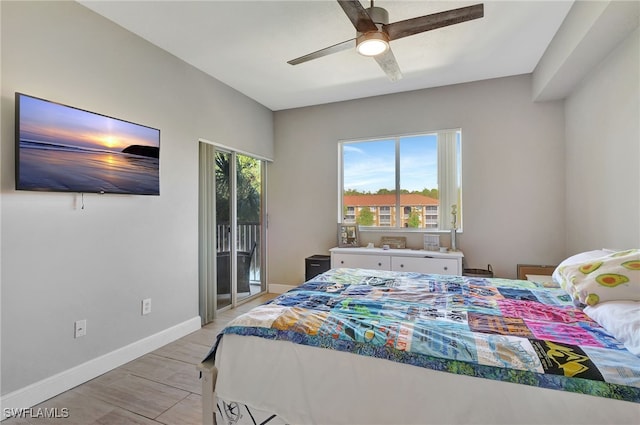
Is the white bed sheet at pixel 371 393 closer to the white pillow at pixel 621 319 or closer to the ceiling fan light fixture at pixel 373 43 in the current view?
the white pillow at pixel 621 319

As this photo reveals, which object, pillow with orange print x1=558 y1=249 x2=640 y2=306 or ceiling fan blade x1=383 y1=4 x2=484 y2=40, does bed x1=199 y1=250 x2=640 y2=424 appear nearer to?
pillow with orange print x1=558 y1=249 x2=640 y2=306

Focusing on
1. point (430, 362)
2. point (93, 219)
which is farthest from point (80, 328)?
point (430, 362)

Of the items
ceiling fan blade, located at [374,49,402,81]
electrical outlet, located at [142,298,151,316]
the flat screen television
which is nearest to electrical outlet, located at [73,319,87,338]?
electrical outlet, located at [142,298,151,316]

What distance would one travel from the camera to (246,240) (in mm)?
4297

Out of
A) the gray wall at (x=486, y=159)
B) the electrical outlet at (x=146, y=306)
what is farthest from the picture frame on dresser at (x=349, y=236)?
the electrical outlet at (x=146, y=306)

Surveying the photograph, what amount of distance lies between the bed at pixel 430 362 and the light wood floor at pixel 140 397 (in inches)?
23.1

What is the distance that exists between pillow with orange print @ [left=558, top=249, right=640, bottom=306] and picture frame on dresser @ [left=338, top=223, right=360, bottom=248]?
2613 mm

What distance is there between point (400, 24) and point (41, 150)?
2.39 meters

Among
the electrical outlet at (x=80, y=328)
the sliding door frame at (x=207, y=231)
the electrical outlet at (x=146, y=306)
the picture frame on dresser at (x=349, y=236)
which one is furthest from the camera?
the picture frame on dresser at (x=349, y=236)

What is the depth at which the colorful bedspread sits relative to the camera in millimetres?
1058

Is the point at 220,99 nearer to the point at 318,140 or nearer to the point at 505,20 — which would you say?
the point at 318,140

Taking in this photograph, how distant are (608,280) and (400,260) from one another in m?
2.17

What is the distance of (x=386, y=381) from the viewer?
1.20m

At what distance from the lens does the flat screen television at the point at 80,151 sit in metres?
1.87
